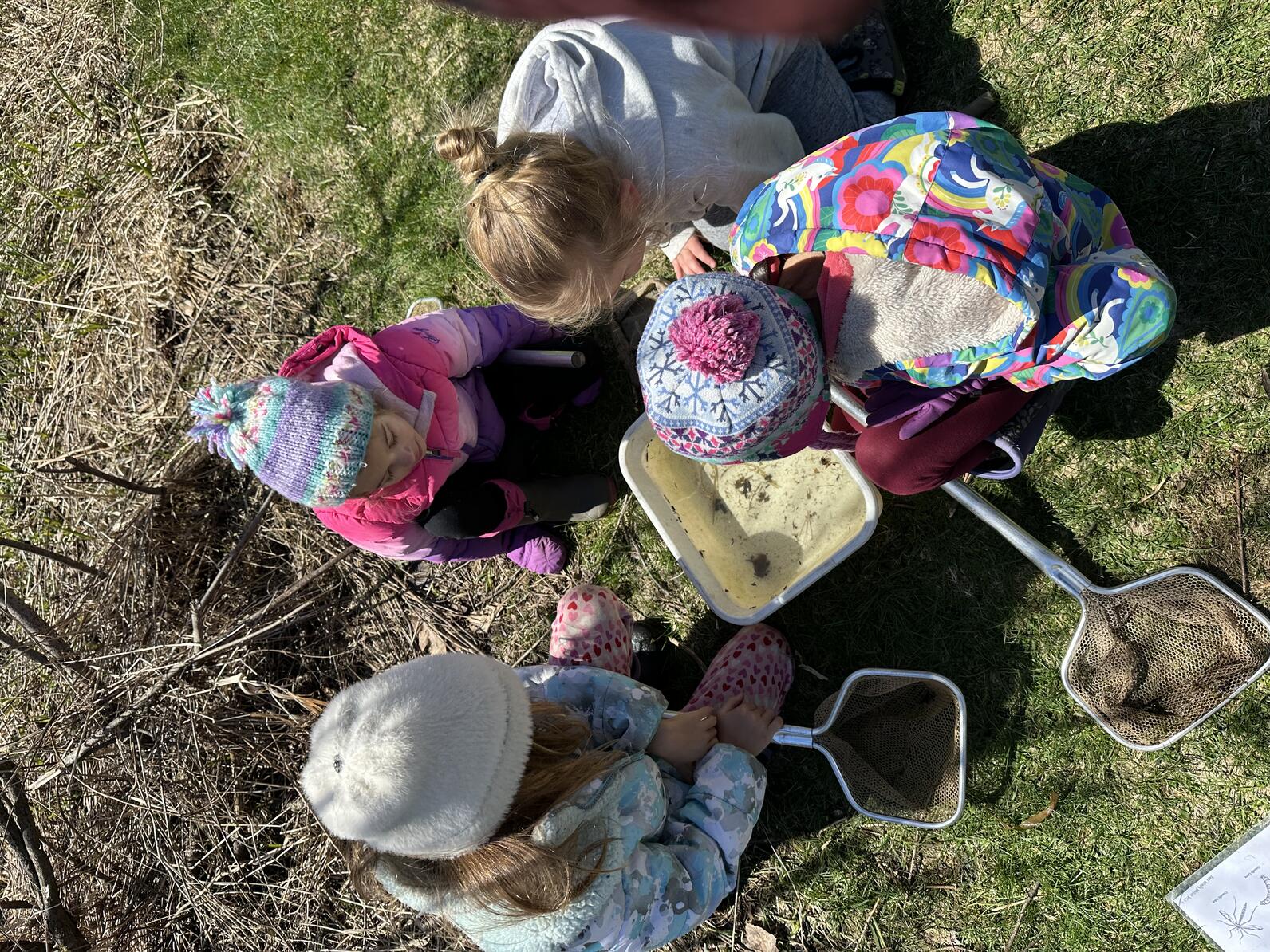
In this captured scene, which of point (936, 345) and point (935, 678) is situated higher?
point (936, 345)

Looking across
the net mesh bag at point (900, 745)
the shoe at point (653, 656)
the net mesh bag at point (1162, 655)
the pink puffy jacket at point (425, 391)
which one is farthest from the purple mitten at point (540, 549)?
the net mesh bag at point (1162, 655)

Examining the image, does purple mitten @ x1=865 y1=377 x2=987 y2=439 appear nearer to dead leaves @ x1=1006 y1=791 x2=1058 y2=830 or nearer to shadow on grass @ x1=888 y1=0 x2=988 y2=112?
shadow on grass @ x1=888 y1=0 x2=988 y2=112

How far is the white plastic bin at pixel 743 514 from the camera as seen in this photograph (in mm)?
2875

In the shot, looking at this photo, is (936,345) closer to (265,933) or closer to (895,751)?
(895,751)

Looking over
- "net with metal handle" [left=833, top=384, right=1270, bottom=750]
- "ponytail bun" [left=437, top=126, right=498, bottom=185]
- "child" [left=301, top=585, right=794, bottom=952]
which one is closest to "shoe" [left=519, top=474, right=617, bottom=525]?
"child" [left=301, top=585, right=794, bottom=952]

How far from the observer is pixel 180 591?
3.32m

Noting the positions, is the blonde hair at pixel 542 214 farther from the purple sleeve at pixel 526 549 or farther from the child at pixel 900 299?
the purple sleeve at pixel 526 549

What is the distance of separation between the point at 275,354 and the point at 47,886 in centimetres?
208

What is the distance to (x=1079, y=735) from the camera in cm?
261

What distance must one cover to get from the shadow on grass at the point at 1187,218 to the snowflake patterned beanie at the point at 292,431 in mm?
2085

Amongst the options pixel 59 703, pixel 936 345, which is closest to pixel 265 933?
pixel 59 703

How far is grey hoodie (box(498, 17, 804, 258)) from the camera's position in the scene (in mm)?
2219

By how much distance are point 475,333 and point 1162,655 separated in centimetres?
225

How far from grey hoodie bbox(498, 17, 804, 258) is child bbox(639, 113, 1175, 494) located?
35cm
